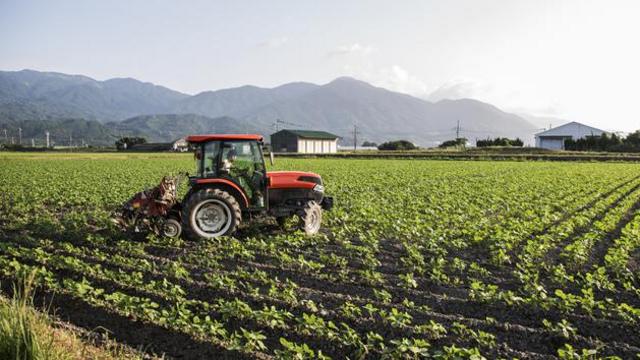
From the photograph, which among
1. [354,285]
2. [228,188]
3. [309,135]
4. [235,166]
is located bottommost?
[354,285]

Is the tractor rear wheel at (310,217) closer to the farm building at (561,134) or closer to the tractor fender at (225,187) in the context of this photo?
the tractor fender at (225,187)

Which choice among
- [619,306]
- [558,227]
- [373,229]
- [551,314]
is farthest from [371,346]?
[558,227]

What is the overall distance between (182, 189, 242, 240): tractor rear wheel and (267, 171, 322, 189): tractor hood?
3.24ft

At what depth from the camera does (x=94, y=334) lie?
16.6 feet

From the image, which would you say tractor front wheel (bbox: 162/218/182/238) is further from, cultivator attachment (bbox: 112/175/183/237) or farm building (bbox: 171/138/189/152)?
farm building (bbox: 171/138/189/152)

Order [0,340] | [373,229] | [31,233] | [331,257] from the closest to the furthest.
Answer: [0,340] < [331,257] < [31,233] < [373,229]

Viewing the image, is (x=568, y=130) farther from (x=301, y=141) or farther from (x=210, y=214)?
(x=210, y=214)

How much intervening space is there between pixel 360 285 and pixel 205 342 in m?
2.75

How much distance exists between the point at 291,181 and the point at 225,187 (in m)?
1.50

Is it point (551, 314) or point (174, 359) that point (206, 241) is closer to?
point (174, 359)

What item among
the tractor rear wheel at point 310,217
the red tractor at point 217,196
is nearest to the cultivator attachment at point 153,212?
the red tractor at point 217,196

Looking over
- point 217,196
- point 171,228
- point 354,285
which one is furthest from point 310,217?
point 354,285

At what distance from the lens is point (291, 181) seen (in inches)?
397

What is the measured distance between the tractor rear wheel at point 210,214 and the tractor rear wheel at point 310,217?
1.43 m
